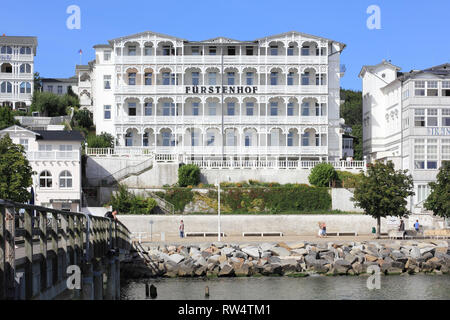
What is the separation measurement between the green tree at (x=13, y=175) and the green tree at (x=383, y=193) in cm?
2378

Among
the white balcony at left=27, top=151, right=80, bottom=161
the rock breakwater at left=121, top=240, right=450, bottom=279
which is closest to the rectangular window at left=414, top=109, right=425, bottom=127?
the rock breakwater at left=121, top=240, right=450, bottom=279

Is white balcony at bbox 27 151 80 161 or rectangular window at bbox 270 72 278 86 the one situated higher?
rectangular window at bbox 270 72 278 86

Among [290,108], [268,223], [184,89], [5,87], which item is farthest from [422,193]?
[5,87]

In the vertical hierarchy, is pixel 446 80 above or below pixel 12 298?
above

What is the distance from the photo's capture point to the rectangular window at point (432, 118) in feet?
234

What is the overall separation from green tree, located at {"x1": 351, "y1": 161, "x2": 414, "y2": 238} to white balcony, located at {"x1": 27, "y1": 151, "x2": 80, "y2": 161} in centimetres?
2368

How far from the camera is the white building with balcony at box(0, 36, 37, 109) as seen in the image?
104m

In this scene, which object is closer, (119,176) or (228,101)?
(119,176)

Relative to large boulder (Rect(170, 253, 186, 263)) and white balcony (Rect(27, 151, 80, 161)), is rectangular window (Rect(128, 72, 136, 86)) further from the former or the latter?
large boulder (Rect(170, 253, 186, 263))

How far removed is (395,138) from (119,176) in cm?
2762

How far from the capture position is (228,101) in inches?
3159
